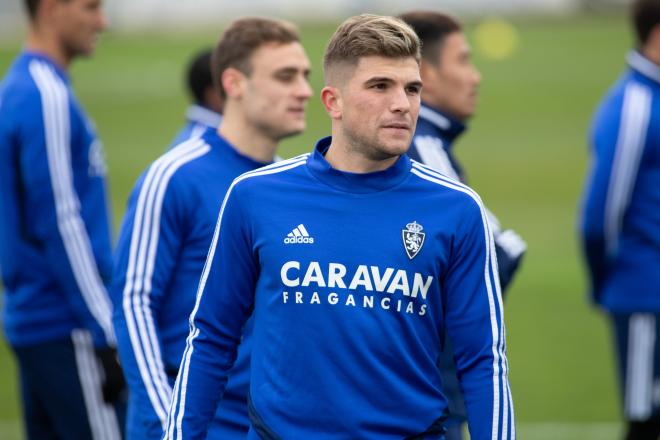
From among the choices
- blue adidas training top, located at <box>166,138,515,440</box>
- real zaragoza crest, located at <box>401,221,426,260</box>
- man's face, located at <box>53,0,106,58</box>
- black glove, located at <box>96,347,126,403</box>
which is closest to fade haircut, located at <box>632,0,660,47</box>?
man's face, located at <box>53,0,106,58</box>

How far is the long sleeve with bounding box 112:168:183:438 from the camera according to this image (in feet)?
16.6

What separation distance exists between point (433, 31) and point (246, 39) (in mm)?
905

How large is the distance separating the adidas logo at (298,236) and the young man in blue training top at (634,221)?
3.31 m

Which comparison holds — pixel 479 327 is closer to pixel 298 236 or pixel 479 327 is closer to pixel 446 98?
pixel 298 236

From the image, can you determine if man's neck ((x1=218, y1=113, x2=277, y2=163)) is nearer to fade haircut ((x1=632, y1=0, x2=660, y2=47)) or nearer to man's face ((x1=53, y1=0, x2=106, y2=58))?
man's face ((x1=53, y1=0, x2=106, y2=58))

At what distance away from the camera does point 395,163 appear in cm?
422

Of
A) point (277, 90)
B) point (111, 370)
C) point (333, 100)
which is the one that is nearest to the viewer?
point (333, 100)

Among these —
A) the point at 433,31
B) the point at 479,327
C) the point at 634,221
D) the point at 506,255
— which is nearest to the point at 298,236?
the point at 479,327

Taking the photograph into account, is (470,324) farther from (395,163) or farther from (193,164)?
(193,164)

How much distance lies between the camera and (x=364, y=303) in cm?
407

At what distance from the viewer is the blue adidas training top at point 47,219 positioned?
618cm

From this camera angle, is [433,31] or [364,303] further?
[433,31]

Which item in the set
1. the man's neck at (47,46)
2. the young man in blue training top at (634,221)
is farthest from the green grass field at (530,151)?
the man's neck at (47,46)

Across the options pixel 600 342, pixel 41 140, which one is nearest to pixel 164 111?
pixel 600 342
